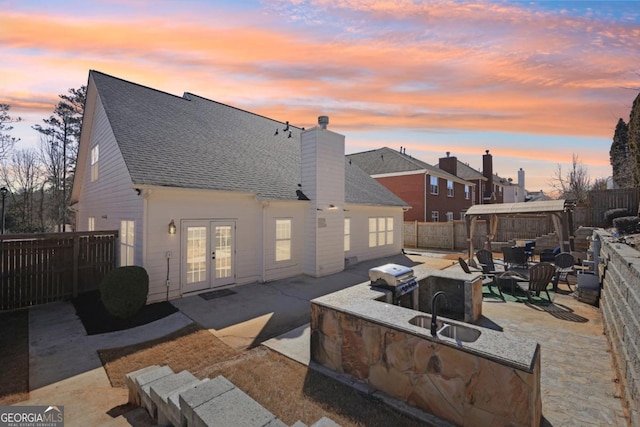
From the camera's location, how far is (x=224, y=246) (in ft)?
31.8

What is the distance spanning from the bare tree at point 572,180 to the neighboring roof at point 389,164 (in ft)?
59.9

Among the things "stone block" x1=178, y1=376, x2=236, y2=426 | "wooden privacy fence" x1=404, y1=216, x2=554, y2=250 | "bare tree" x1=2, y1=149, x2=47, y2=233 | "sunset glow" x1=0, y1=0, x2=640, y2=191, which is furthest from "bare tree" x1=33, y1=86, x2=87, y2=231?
"stone block" x1=178, y1=376, x2=236, y2=426

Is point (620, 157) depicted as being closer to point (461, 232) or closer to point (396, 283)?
point (461, 232)

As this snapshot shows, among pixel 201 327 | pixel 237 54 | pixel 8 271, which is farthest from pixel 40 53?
pixel 201 327

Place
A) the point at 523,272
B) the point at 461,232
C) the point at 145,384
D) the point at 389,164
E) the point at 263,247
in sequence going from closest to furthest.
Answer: the point at 145,384, the point at 263,247, the point at 523,272, the point at 461,232, the point at 389,164

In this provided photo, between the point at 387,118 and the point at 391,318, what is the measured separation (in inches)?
400

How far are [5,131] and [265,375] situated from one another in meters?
35.5

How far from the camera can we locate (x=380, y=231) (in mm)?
16703

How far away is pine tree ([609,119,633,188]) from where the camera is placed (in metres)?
22.3

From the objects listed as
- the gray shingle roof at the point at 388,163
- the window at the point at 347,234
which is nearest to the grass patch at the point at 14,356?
the window at the point at 347,234

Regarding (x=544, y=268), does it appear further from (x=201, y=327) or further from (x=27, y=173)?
(x=27, y=173)

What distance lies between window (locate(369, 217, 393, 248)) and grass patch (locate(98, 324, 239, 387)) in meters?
11.2

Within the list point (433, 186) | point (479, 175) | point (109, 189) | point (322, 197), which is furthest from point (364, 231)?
point (479, 175)

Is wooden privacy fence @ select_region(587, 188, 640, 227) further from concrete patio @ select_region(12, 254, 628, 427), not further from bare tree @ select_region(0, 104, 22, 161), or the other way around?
bare tree @ select_region(0, 104, 22, 161)
